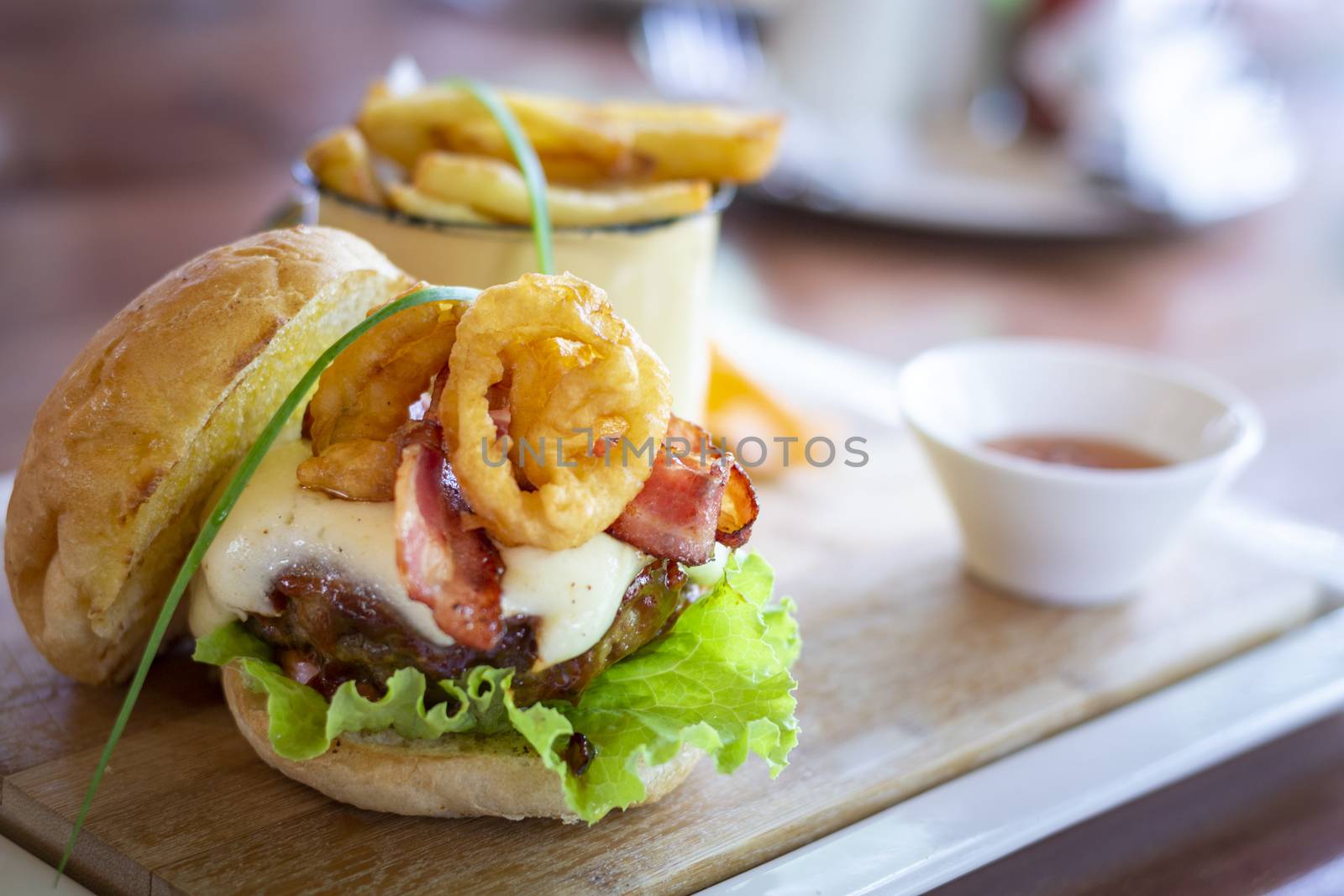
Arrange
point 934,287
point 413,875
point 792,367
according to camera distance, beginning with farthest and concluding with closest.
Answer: point 934,287
point 792,367
point 413,875

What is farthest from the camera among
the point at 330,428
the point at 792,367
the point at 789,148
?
the point at 789,148

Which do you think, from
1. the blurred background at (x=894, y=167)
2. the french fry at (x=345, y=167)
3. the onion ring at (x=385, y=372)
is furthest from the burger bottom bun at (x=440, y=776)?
the blurred background at (x=894, y=167)

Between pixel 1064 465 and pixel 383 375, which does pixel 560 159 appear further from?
pixel 1064 465

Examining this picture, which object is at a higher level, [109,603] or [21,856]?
[109,603]

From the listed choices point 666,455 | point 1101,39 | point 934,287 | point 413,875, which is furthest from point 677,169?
point 1101,39

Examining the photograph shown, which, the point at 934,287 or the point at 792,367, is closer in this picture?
the point at 792,367

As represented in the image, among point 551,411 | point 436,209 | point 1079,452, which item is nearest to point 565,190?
point 436,209

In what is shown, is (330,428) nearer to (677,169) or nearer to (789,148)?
(677,169)

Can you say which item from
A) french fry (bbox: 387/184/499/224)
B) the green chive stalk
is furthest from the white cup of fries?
the green chive stalk
